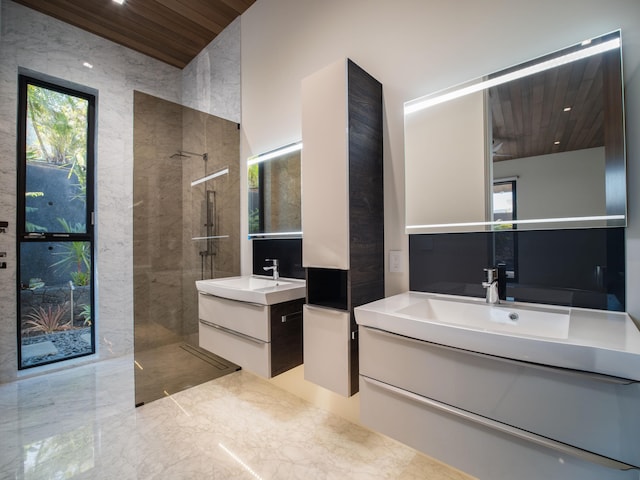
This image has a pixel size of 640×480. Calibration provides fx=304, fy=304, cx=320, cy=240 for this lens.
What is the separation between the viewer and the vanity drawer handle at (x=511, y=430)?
818 mm

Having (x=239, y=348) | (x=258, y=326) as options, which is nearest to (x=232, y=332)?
(x=239, y=348)

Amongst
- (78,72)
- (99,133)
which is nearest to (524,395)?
(99,133)

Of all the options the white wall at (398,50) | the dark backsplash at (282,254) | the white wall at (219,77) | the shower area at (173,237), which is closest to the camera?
the white wall at (398,50)

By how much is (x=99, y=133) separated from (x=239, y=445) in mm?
3128

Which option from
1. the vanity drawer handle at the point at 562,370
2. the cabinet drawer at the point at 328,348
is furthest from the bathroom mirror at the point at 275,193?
the vanity drawer handle at the point at 562,370

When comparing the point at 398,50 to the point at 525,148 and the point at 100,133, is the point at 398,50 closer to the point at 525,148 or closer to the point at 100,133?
the point at 525,148

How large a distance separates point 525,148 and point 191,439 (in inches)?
93.4

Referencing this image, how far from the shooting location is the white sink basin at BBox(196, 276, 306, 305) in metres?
1.84

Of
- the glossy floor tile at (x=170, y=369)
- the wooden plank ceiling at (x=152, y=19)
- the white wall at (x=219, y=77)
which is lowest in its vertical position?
the glossy floor tile at (x=170, y=369)

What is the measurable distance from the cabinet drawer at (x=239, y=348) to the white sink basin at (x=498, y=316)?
965 mm

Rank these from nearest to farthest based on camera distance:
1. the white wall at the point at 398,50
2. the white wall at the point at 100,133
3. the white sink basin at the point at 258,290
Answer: the white wall at the point at 398,50, the white sink basin at the point at 258,290, the white wall at the point at 100,133

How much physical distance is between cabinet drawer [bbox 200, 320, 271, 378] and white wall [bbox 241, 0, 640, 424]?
20.2 inches

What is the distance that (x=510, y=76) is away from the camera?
1382 millimetres

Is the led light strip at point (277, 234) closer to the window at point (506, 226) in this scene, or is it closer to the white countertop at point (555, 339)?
the white countertop at point (555, 339)
